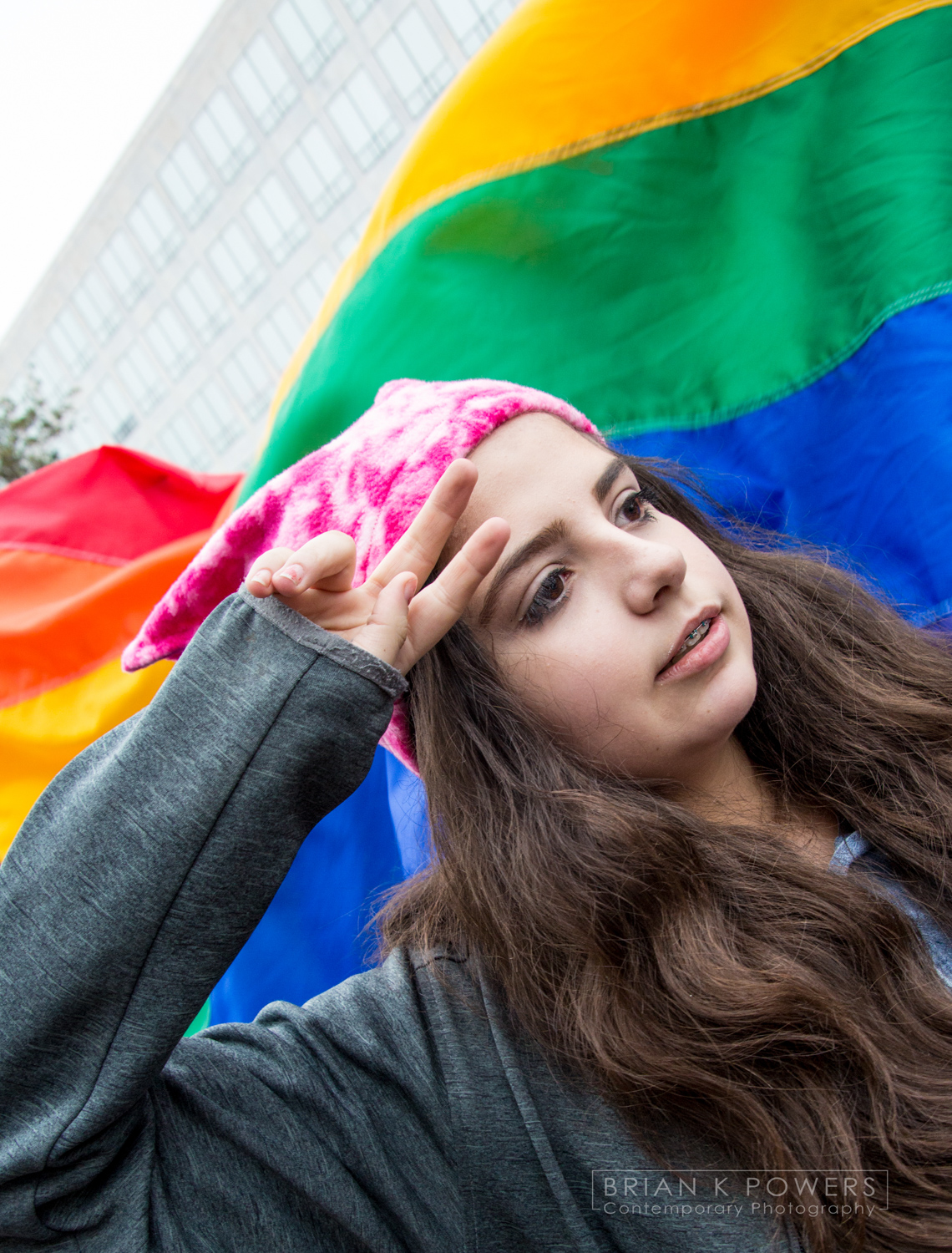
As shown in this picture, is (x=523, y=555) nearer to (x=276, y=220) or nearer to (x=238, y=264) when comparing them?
(x=276, y=220)

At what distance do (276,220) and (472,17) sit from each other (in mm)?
6420

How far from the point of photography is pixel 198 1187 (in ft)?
3.60

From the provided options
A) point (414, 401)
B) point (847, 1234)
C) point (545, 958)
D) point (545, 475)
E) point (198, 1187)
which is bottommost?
point (847, 1234)

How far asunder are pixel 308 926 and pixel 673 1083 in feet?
4.42

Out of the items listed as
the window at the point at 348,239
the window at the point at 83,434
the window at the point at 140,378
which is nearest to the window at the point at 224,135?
the window at the point at 348,239

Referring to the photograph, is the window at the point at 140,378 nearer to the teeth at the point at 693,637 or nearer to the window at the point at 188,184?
the window at the point at 188,184

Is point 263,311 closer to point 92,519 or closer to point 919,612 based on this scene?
point 92,519

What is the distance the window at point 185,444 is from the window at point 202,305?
2.39 meters

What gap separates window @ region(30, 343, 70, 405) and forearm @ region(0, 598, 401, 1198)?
30002 millimetres

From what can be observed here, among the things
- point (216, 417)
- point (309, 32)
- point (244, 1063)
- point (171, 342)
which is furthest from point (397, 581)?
point (171, 342)

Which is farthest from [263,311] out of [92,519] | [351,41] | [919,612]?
[919,612]

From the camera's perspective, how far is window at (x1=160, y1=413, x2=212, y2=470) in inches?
980

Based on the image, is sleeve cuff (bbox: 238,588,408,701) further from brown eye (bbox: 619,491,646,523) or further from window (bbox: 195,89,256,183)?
window (bbox: 195,89,256,183)

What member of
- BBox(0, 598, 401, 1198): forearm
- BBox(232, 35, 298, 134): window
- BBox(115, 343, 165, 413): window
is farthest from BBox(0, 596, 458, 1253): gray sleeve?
BBox(115, 343, 165, 413): window
